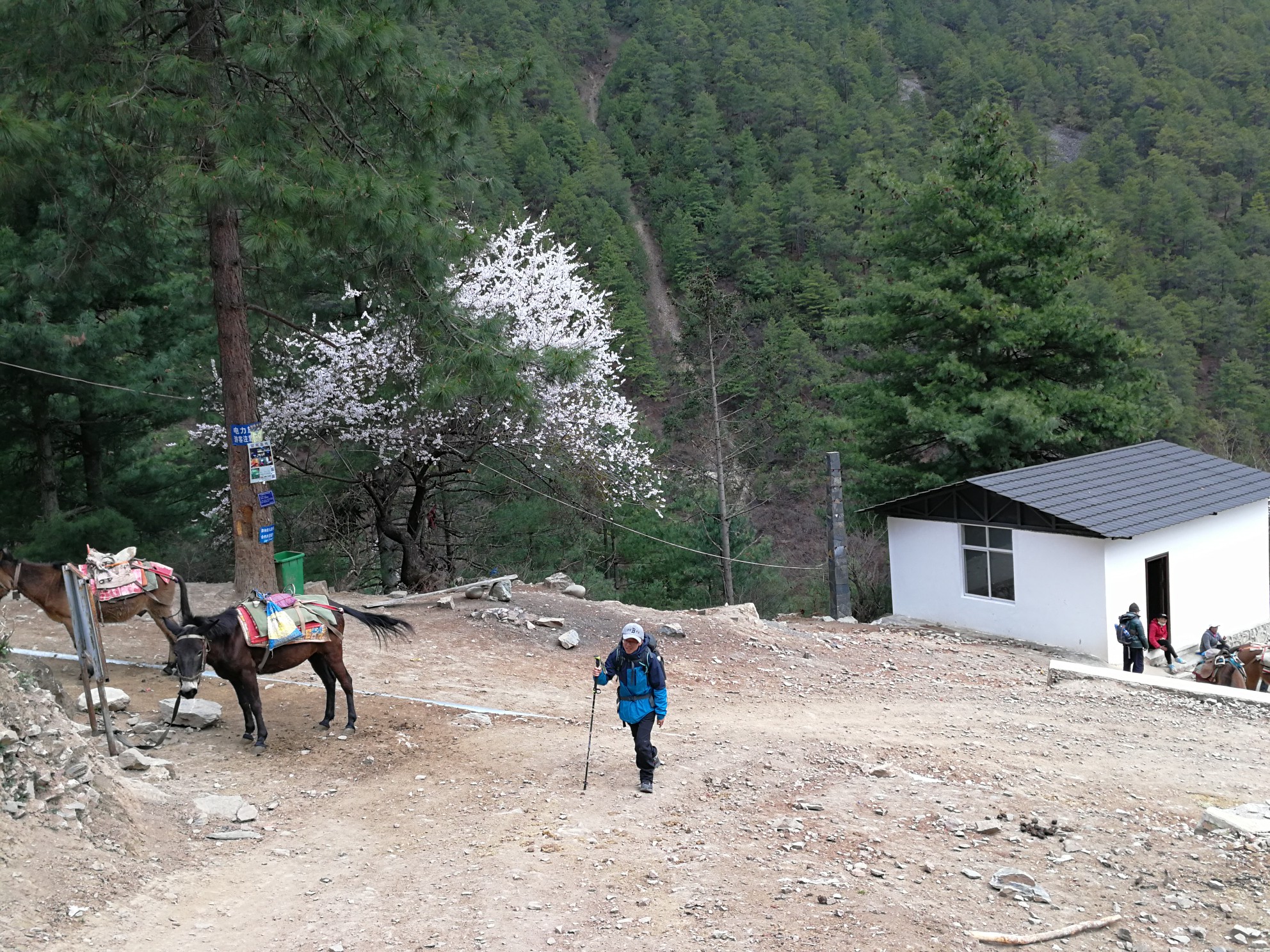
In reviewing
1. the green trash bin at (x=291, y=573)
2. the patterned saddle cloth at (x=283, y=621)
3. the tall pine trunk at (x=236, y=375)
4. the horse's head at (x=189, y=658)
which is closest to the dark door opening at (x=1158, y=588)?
the green trash bin at (x=291, y=573)

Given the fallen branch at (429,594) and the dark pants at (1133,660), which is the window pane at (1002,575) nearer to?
the dark pants at (1133,660)

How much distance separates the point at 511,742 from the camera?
29.6 feet

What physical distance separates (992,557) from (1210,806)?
34.9 feet

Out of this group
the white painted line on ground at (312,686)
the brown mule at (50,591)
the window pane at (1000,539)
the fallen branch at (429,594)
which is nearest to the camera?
the white painted line on ground at (312,686)

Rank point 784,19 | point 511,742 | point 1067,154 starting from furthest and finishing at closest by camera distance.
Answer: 1. point 784,19
2. point 1067,154
3. point 511,742

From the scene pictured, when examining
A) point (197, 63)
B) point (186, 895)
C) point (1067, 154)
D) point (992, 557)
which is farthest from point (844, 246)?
point (186, 895)

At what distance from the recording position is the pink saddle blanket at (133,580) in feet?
33.8

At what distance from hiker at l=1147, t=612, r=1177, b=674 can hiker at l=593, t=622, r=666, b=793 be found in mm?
12889

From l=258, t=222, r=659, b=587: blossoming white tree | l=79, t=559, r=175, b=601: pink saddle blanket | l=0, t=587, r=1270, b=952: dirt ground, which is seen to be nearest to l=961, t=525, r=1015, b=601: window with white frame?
l=0, t=587, r=1270, b=952: dirt ground

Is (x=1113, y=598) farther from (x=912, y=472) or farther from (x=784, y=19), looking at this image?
(x=784, y=19)

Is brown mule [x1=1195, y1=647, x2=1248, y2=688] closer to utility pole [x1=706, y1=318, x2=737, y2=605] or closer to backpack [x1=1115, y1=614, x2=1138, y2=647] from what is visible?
backpack [x1=1115, y1=614, x2=1138, y2=647]

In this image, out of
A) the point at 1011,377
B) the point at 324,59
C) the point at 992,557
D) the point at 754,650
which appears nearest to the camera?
the point at 324,59

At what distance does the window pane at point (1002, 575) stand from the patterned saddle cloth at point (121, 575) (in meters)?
13.8

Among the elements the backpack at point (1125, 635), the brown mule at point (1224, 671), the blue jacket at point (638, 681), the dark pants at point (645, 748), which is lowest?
the brown mule at point (1224, 671)
